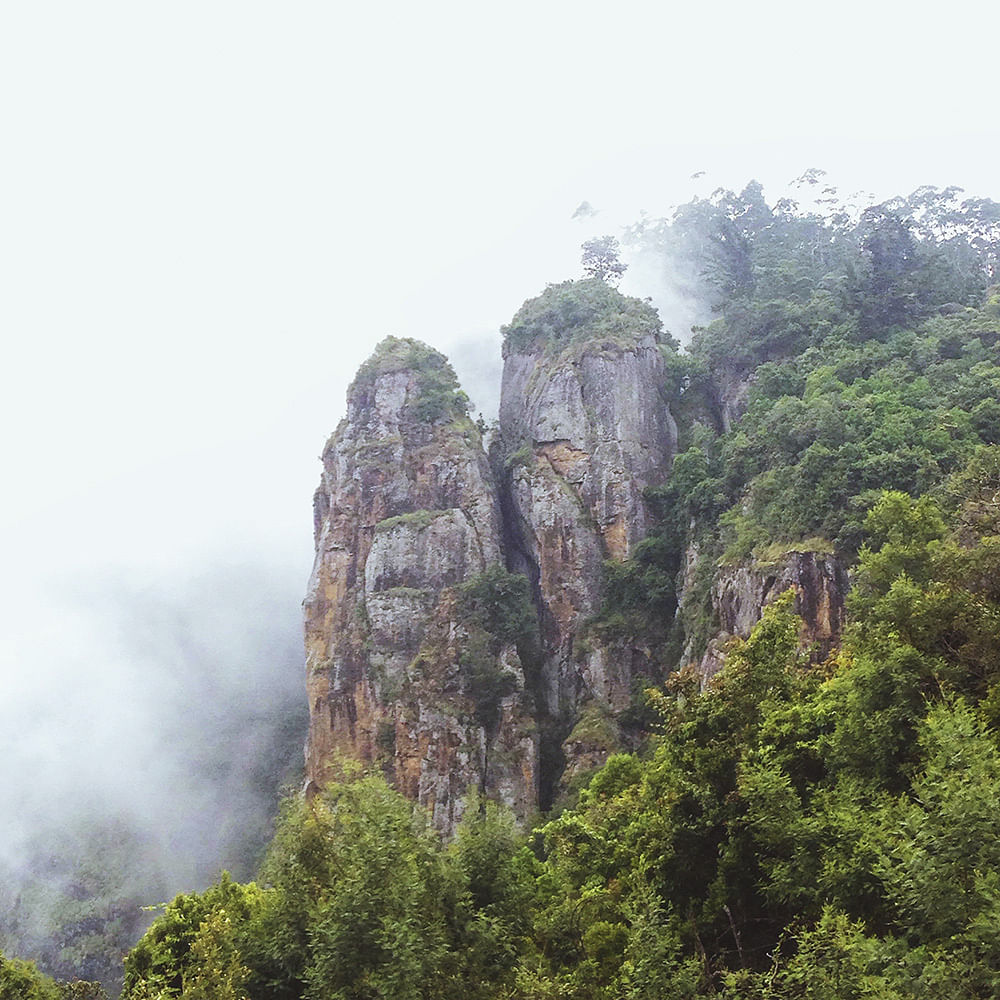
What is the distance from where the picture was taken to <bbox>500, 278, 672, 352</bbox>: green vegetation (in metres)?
45.7

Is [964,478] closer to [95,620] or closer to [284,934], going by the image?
[284,934]

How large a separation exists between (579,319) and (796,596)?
87.6 feet

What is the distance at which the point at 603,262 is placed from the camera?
57.2 metres

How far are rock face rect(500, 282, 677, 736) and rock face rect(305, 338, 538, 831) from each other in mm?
2239

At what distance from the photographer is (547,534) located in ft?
133

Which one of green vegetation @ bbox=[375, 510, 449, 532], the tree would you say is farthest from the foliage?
the tree

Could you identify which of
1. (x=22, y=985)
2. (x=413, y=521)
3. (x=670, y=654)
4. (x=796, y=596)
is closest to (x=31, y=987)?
(x=22, y=985)

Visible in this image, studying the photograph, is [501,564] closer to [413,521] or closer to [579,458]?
[413,521]

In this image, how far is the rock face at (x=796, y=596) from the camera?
81.4 ft

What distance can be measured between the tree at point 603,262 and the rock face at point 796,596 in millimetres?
32724

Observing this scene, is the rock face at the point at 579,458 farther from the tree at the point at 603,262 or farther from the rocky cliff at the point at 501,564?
the tree at the point at 603,262

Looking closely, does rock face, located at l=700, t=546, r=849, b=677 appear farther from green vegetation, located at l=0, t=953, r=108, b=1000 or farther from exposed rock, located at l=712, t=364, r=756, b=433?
green vegetation, located at l=0, t=953, r=108, b=1000

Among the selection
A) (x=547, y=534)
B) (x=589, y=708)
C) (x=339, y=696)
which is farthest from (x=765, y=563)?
(x=339, y=696)

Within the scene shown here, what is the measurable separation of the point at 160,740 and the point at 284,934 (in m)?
48.4
